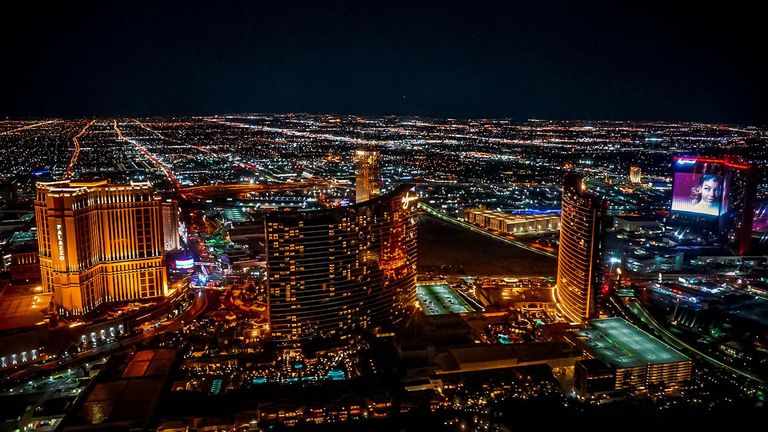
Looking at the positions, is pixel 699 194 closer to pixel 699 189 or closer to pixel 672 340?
pixel 699 189

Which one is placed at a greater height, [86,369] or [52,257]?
[52,257]

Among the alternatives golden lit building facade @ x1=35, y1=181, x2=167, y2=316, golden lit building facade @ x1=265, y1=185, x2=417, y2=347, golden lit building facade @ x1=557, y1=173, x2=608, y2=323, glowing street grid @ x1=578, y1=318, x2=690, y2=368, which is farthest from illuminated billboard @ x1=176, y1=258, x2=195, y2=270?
glowing street grid @ x1=578, y1=318, x2=690, y2=368

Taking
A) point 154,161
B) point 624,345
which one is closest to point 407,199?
point 624,345

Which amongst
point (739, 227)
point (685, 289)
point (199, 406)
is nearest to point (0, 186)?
point (199, 406)

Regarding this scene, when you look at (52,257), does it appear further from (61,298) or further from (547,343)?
(547,343)

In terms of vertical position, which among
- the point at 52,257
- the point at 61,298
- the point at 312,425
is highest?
the point at 52,257
